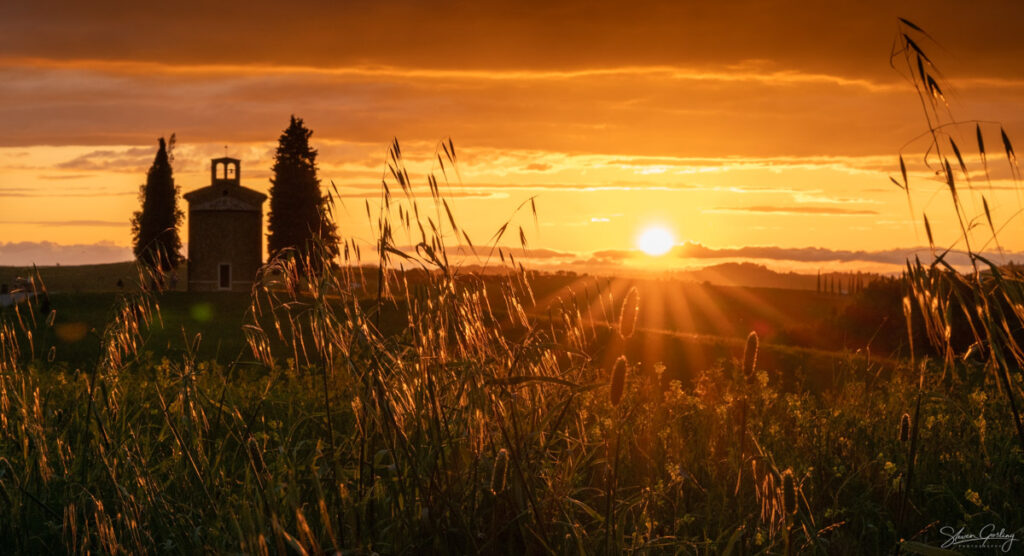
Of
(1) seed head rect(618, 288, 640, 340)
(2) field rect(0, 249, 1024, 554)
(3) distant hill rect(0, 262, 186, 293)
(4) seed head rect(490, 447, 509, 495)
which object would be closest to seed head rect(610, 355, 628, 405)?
(2) field rect(0, 249, 1024, 554)

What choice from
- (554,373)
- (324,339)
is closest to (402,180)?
(324,339)

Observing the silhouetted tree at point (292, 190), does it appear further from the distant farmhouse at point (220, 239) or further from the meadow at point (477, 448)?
the meadow at point (477, 448)

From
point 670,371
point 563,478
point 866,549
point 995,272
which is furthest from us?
point 670,371

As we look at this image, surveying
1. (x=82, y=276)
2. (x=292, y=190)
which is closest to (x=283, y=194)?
(x=292, y=190)

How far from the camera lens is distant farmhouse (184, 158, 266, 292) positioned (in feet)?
140

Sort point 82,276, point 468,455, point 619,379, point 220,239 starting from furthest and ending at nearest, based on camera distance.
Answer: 1. point 82,276
2. point 220,239
3. point 468,455
4. point 619,379

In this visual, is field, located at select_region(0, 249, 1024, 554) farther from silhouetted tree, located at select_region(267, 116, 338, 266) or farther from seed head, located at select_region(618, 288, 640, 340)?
silhouetted tree, located at select_region(267, 116, 338, 266)

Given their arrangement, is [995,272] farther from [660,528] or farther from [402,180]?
[660,528]

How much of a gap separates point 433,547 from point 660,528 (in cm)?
190

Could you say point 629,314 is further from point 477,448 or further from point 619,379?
point 477,448

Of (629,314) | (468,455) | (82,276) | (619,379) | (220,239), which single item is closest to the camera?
(619,379)

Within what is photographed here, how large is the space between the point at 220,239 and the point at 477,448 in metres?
42.1

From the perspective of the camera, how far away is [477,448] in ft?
11.5

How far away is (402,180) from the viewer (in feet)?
10.5
